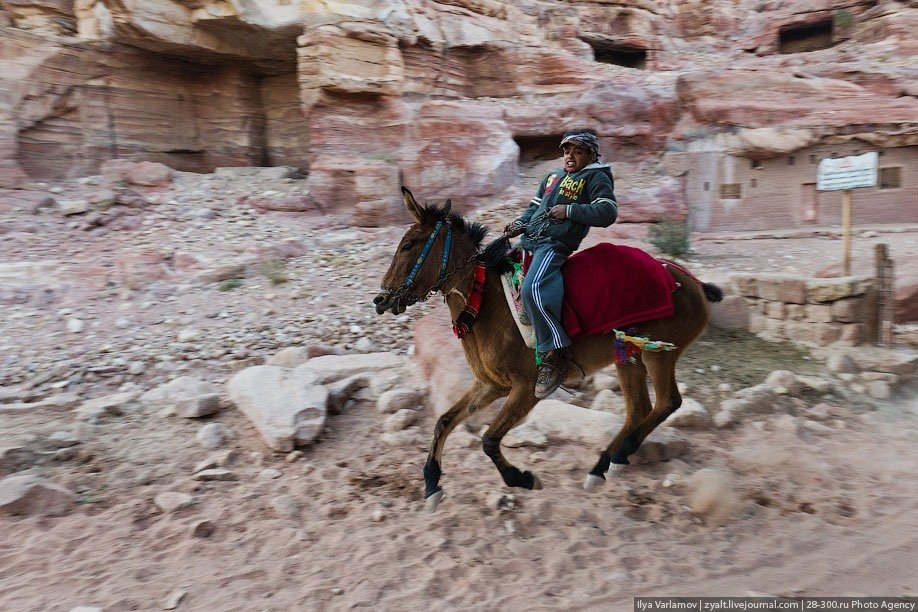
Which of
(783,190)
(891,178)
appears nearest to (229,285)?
(783,190)

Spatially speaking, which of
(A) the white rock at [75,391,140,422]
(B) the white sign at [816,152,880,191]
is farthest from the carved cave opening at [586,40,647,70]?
(A) the white rock at [75,391,140,422]

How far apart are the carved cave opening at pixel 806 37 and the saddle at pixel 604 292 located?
2437 cm

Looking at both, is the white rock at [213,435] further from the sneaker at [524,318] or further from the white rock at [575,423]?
the sneaker at [524,318]

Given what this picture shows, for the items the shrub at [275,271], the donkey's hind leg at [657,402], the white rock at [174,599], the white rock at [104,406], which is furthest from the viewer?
the shrub at [275,271]

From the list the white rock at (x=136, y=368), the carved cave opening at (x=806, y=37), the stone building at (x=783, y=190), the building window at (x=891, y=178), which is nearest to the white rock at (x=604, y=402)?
the white rock at (x=136, y=368)

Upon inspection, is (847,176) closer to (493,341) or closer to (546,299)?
(546,299)

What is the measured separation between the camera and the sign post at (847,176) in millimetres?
7238

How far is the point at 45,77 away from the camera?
1370 centimetres

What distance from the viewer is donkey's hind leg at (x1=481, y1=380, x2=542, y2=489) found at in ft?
12.0

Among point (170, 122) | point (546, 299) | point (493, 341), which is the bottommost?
point (493, 341)

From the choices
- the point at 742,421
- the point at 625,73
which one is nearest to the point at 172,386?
the point at 742,421

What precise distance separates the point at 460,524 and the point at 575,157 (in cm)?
246

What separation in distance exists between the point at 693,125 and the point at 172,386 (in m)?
14.2

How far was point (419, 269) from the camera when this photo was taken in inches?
143
